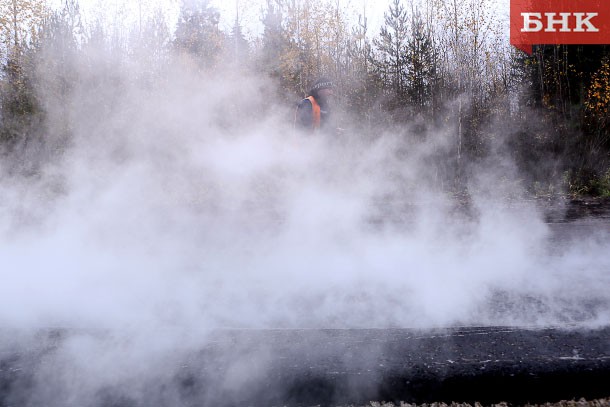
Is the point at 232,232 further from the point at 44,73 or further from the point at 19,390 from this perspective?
the point at 44,73

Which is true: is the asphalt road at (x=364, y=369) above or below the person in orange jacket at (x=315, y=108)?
below

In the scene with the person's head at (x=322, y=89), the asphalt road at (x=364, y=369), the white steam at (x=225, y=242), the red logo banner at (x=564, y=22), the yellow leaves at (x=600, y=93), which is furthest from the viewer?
the red logo banner at (x=564, y=22)

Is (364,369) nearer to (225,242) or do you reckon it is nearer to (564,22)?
(225,242)

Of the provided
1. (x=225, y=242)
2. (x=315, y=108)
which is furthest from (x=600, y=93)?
(x=225, y=242)

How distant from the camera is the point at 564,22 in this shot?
1062cm

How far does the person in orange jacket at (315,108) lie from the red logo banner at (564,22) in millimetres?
7413

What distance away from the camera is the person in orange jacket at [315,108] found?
233 inches

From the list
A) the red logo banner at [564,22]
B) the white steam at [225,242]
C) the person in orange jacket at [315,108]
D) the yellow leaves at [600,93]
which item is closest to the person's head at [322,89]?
the person in orange jacket at [315,108]

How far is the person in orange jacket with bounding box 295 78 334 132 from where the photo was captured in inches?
233

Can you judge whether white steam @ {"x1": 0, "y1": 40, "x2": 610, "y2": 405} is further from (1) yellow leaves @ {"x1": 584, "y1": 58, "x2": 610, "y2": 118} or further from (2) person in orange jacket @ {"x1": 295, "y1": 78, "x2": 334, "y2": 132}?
(1) yellow leaves @ {"x1": 584, "y1": 58, "x2": 610, "y2": 118}

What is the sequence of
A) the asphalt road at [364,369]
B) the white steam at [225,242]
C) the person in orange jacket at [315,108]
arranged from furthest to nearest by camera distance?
the person in orange jacket at [315,108]
the white steam at [225,242]
the asphalt road at [364,369]

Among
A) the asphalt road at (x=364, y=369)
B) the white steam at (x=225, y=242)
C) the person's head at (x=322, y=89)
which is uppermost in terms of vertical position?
the person's head at (x=322, y=89)

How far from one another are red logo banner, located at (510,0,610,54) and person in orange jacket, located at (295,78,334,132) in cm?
741

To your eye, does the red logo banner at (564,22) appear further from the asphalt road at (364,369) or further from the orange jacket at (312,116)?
the asphalt road at (364,369)
